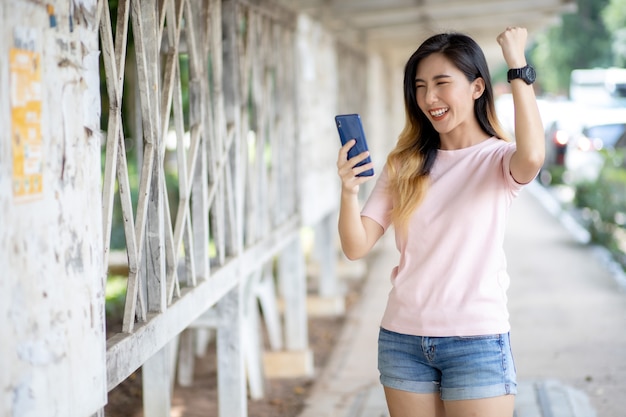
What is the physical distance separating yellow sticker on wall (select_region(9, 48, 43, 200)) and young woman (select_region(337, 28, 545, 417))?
36.1 inches

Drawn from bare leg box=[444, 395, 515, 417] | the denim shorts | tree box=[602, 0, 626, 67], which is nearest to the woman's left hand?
the denim shorts

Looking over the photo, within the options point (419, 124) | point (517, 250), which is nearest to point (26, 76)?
point (419, 124)

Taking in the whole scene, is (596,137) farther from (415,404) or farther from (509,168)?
(415,404)

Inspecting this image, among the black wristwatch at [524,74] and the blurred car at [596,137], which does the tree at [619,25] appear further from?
the black wristwatch at [524,74]

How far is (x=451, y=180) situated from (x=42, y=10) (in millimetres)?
1333

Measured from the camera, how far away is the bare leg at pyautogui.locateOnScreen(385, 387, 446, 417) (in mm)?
2855

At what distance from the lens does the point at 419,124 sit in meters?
3.12

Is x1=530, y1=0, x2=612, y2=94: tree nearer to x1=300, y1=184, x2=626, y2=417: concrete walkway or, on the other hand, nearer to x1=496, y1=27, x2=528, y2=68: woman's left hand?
x1=300, y1=184, x2=626, y2=417: concrete walkway

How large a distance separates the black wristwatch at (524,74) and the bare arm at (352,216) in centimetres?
50

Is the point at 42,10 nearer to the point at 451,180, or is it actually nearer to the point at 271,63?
the point at 451,180

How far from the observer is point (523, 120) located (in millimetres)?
2721

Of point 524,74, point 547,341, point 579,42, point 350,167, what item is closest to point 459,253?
point 350,167

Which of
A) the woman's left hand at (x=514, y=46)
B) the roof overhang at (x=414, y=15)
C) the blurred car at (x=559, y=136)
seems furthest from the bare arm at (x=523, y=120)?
the blurred car at (x=559, y=136)

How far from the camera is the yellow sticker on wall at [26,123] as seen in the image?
2.32 metres
